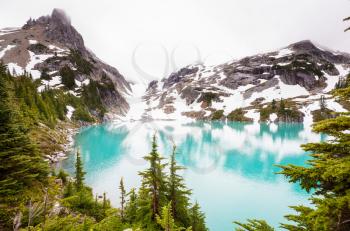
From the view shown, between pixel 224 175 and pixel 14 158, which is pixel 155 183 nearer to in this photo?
pixel 14 158

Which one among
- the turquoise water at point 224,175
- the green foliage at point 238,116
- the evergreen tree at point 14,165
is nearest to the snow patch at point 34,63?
the turquoise water at point 224,175

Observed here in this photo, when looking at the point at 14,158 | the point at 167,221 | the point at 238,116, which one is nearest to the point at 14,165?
the point at 14,158

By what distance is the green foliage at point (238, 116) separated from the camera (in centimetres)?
15815

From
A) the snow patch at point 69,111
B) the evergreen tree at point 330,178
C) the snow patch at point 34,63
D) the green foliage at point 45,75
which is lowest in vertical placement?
the evergreen tree at point 330,178

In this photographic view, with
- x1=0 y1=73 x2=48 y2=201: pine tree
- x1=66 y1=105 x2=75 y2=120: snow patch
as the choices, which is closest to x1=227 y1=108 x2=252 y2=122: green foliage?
x1=66 y1=105 x2=75 y2=120: snow patch

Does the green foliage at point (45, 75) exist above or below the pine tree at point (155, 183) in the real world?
above

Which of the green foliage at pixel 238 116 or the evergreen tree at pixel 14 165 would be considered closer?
the evergreen tree at pixel 14 165

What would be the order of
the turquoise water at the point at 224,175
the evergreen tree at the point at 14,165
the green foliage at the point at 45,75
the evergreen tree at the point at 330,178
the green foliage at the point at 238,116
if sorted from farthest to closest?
the green foliage at the point at 45,75, the green foliage at the point at 238,116, the turquoise water at the point at 224,175, the evergreen tree at the point at 14,165, the evergreen tree at the point at 330,178

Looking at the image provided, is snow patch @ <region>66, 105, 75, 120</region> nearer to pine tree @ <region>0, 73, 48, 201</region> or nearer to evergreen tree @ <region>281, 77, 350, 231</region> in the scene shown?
pine tree @ <region>0, 73, 48, 201</region>

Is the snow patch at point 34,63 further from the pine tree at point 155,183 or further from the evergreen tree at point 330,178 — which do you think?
the evergreen tree at point 330,178

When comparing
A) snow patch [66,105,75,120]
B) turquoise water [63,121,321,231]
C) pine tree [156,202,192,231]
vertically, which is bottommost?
turquoise water [63,121,321,231]

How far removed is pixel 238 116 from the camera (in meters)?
164

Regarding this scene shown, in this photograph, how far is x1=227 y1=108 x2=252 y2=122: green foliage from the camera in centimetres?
15815

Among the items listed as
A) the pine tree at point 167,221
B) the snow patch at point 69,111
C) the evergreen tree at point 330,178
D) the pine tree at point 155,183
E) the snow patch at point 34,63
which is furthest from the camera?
the snow patch at point 34,63
